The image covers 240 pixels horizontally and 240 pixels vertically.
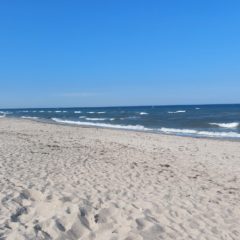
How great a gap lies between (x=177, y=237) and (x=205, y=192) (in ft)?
9.63

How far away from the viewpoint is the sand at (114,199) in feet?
17.5

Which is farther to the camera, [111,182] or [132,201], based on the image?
[111,182]

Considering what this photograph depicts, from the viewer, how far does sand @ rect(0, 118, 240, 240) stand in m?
5.34

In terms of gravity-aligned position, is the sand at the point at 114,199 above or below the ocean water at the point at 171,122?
above

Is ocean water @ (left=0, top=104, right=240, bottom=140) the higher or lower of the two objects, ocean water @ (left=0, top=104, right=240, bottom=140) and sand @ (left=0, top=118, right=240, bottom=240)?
the lower

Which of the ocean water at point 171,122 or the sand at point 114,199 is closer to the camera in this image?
the sand at point 114,199

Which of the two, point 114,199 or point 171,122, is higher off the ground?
point 114,199

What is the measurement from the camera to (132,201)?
675 centimetres

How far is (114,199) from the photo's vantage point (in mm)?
6762

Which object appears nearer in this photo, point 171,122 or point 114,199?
point 114,199

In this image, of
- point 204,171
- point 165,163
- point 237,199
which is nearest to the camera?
point 237,199

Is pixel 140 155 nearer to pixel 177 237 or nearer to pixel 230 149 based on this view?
pixel 230 149

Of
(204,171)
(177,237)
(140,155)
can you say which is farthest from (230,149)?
(177,237)

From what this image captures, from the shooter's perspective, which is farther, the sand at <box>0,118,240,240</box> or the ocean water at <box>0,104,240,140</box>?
the ocean water at <box>0,104,240,140</box>
